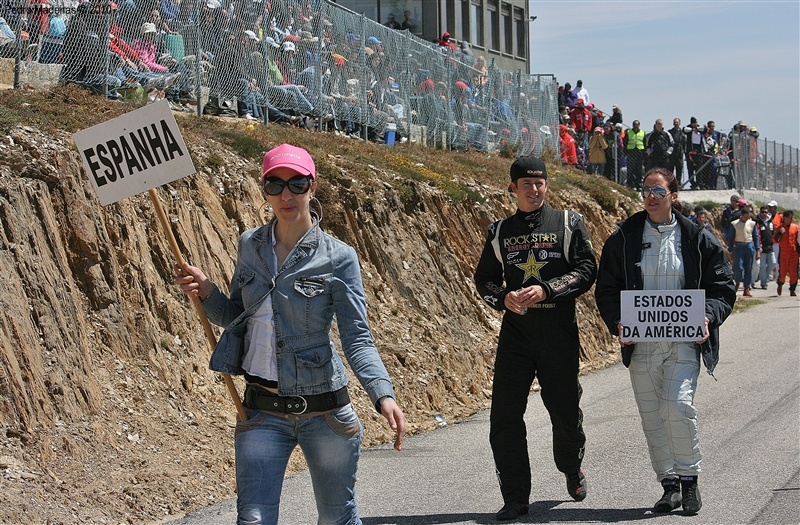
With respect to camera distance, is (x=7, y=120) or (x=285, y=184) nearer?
(x=285, y=184)

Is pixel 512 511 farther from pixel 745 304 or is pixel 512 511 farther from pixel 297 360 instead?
pixel 745 304

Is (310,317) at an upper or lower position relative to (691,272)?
upper

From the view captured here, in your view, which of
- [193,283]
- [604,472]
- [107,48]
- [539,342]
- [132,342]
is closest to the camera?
[193,283]

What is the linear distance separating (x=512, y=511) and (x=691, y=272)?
1.90 metres

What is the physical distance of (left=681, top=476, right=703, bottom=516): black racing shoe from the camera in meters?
7.24

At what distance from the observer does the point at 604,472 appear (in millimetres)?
8695

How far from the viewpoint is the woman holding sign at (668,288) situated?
7344 millimetres

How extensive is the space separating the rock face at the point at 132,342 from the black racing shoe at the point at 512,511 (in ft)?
6.99

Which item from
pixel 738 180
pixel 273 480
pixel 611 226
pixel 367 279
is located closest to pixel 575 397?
pixel 273 480

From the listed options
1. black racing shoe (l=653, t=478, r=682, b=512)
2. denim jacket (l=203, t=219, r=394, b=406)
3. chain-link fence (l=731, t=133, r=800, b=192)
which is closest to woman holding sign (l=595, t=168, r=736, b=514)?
black racing shoe (l=653, t=478, r=682, b=512)

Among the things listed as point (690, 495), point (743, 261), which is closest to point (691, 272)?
point (690, 495)

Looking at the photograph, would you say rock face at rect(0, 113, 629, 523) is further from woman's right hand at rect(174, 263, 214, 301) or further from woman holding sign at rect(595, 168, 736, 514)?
woman holding sign at rect(595, 168, 736, 514)

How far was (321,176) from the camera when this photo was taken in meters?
14.2

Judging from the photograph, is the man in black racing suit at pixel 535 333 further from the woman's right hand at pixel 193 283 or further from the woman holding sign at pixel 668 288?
the woman's right hand at pixel 193 283
